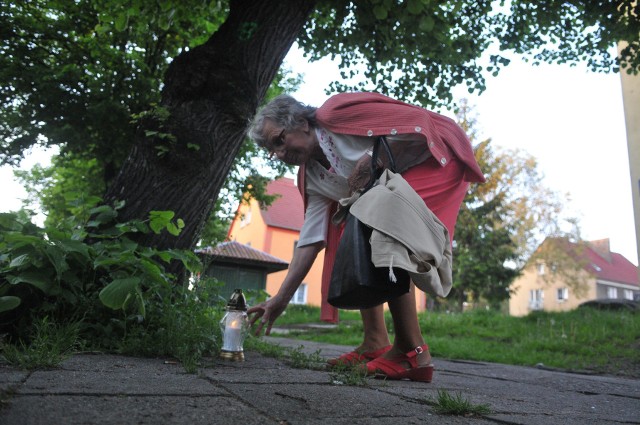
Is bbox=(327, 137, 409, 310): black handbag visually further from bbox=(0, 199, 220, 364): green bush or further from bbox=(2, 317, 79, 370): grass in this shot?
bbox=(2, 317, 79, 370): grass

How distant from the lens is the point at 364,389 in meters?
2.02

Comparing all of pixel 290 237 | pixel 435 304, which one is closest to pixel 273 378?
pixel 435 304

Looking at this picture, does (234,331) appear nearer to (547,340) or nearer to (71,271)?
(71,271)

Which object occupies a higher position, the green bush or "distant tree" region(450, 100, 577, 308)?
"distant tree" region(450, 100, 577, 308)

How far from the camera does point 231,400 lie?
5.01ft

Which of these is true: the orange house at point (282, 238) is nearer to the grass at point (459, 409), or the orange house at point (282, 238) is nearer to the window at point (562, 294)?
the window at point (562, 294)

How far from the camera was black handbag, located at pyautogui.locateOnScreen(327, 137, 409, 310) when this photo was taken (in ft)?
6.12

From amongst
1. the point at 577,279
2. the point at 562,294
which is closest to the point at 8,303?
the point at 577,279

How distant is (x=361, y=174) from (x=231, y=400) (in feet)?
4.06

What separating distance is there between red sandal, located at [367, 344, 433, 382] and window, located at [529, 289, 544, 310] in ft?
153

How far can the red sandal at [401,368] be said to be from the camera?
8.27ft

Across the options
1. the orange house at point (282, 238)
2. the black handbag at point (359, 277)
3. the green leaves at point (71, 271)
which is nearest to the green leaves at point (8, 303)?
the green leaves at point (71, 271)

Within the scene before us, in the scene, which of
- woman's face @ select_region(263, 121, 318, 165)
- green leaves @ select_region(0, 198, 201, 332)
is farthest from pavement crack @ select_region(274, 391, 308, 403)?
woman's face @ select_region(263, 121, 318, 165)

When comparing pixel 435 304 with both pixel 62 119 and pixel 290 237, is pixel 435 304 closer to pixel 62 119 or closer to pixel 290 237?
pixel 290 237
